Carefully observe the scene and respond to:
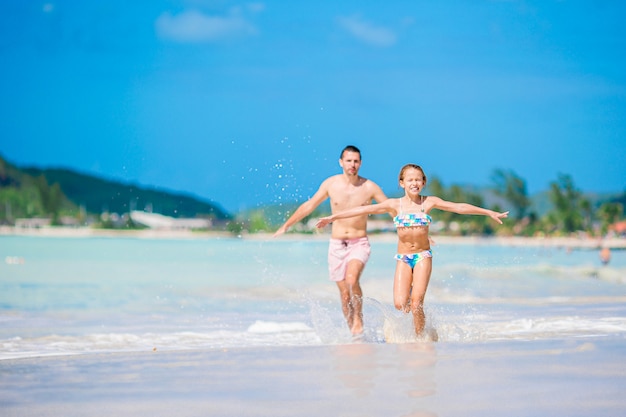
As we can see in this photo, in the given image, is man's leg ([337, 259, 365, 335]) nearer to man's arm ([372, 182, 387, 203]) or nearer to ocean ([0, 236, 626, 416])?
ocean ([0, 236, 626, 416])

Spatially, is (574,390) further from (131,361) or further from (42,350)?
(42,350)

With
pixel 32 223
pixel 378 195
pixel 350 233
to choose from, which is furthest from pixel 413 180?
pixel 32 223

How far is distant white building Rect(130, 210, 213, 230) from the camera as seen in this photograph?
159050 mm

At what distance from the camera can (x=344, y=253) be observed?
30.6 ft

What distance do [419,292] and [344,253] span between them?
1.17m

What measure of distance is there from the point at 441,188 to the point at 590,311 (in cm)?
12770

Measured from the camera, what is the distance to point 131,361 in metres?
6.90

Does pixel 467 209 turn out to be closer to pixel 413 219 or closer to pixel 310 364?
pixel 413 219

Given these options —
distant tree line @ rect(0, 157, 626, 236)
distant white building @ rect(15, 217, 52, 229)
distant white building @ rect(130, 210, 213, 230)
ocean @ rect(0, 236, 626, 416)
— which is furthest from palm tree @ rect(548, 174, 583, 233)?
ocean @ rect(0, 236, 626, 416)

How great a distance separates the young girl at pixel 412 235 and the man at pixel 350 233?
65 cm

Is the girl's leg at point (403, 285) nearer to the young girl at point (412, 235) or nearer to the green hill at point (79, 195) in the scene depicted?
the young girl at point (412, 235)

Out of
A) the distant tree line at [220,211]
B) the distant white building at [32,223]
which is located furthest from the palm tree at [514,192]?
the distant white building at [32,223]

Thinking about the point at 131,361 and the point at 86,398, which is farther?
the point at 131,361

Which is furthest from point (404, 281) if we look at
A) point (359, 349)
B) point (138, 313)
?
point (138, 313)
